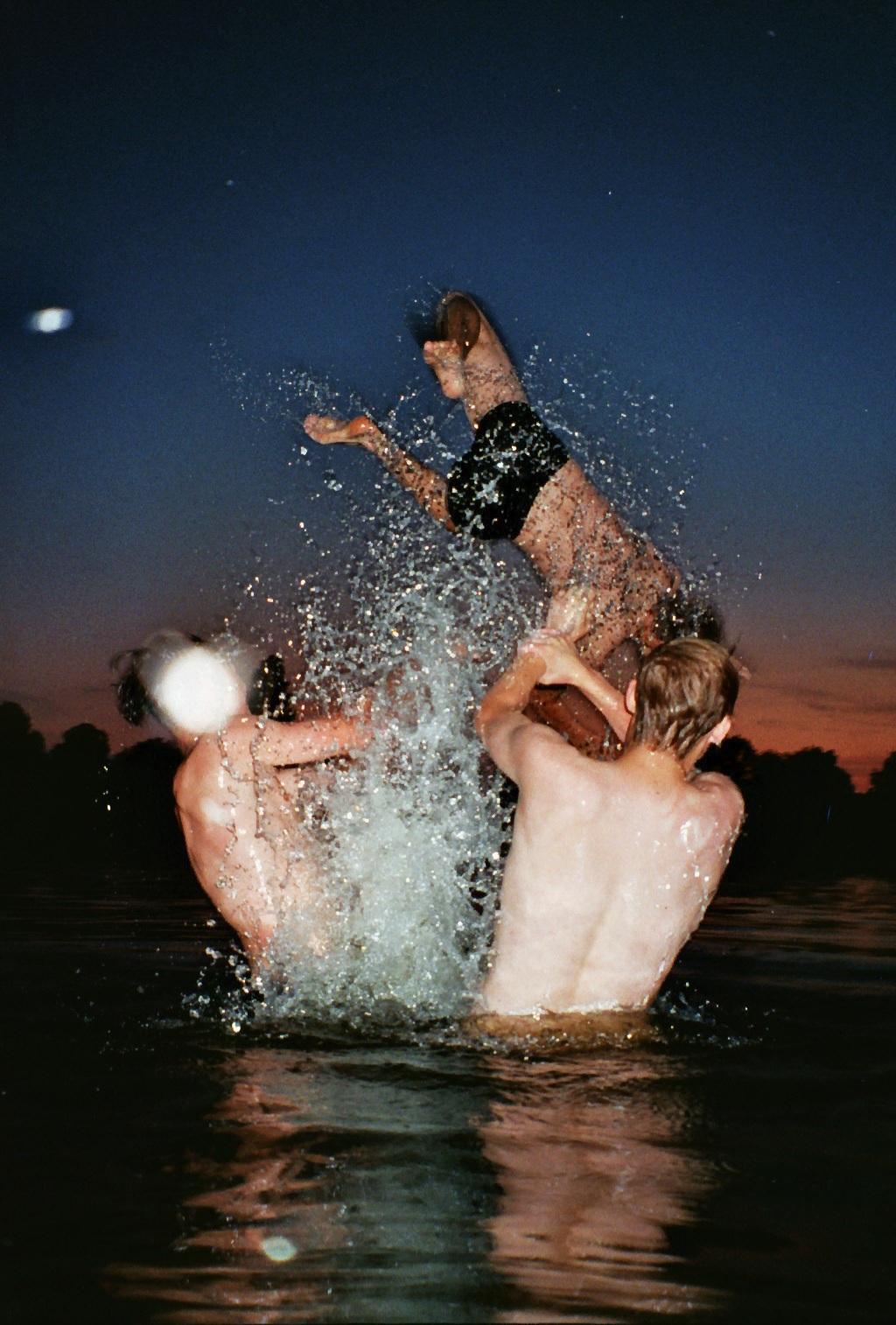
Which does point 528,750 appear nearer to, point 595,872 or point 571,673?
point 595,872

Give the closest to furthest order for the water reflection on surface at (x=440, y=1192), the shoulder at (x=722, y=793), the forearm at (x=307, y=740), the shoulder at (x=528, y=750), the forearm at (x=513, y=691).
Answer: the water reflection on surface at (x=440, y=1192)
the shoulder at (x=528, y=750)
the shoulder at (x=722, y=793)
the forearm at (x=513, y=691)
the forearm at (x=307, y=740)

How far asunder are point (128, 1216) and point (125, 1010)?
2.52 meters

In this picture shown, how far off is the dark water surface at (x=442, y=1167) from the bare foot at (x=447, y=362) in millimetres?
2720

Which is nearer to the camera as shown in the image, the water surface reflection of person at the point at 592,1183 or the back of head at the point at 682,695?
the water surface reflection of person at the point at 592,1183

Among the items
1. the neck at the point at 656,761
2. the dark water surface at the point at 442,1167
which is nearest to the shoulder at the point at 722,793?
the neck at the point at 656,761

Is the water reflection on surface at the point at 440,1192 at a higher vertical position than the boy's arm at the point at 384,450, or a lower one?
lower

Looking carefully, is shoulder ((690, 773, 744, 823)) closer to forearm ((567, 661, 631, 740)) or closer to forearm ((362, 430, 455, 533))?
forearm ((567, 661, 631, 740))

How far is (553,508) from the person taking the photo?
498cm

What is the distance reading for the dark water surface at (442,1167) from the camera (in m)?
2.14

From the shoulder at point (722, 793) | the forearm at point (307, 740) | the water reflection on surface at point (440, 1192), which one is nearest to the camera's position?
the water reflection on surface at point (440, 1192)

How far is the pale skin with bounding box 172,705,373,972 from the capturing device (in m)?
4.91

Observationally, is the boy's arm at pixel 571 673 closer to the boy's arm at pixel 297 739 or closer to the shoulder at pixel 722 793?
the shoulder at pixel 722 793

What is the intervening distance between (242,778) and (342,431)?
5.24ft

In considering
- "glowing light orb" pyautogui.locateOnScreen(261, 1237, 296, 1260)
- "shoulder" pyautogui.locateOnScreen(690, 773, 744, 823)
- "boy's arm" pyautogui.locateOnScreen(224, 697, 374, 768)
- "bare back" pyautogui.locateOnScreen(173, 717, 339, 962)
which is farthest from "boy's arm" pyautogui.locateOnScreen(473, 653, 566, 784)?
"glowing light orb" pyautogui.locateOnScreen(261, 1237, 296, 1260)
